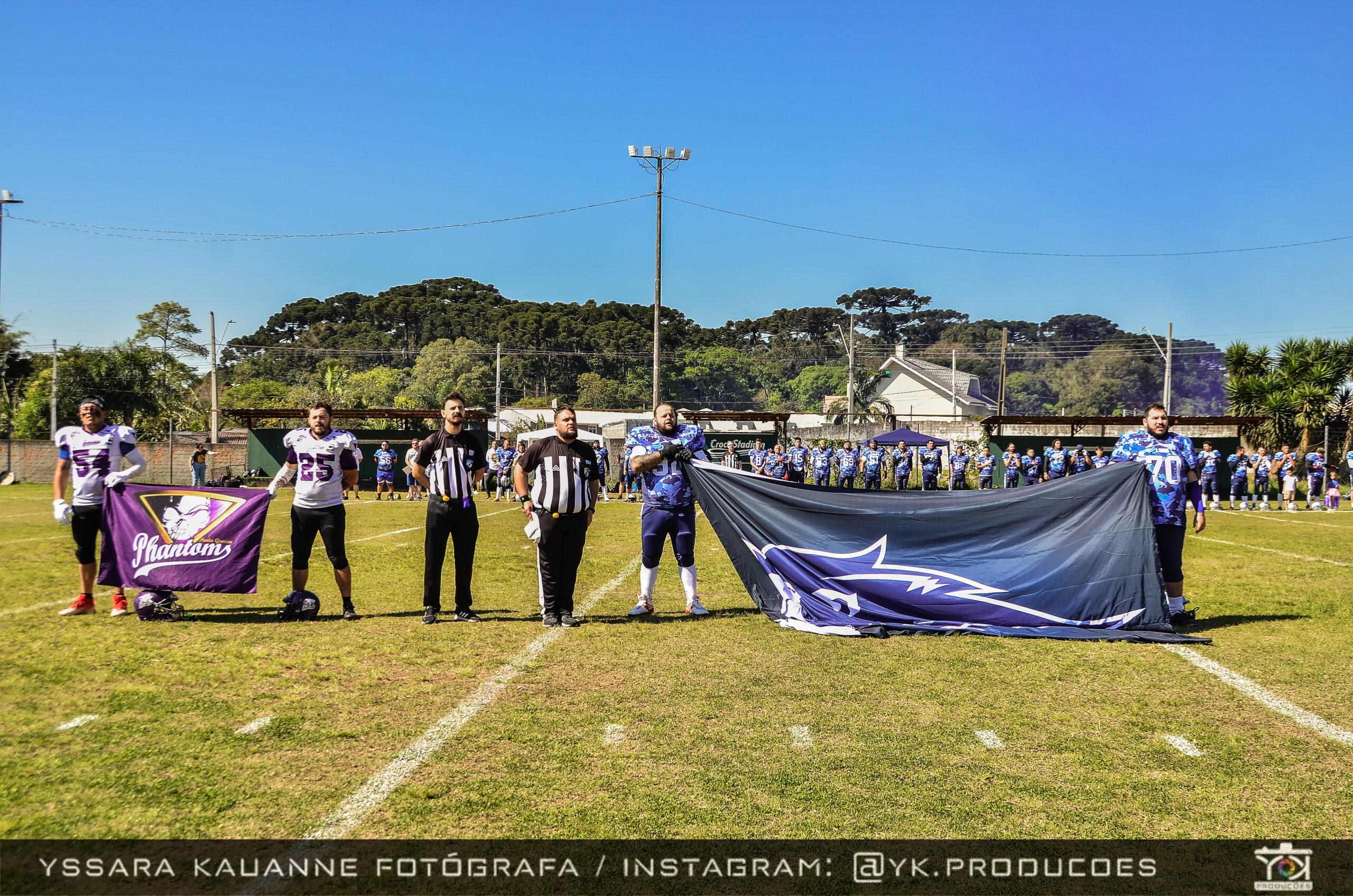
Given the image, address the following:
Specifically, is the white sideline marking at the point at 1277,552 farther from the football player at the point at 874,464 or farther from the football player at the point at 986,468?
the football player at the point at 874,464

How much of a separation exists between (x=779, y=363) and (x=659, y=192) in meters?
80.9

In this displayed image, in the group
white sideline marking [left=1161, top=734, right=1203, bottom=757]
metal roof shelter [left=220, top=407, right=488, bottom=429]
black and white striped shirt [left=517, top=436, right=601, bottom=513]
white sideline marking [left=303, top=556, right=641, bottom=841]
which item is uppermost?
metal roof shelter [left=220, top=407, right=488, bottom=429]

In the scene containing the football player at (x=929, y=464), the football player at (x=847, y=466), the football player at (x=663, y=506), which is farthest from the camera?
the football player at (x=929, y=464)

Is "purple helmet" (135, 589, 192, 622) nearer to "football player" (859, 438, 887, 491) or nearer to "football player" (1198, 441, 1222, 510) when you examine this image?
"football player" (859, 438, 887, 491)

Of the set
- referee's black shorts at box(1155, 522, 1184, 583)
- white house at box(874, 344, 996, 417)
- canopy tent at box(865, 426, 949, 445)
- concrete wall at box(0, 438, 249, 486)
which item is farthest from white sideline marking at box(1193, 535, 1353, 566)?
white house at box(874, 344, 996, 417)

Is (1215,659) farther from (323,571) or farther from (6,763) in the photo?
(323,571)

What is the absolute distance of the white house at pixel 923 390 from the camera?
7738cm

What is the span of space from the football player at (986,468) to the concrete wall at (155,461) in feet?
98.1

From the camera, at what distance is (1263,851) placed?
12.3 ft

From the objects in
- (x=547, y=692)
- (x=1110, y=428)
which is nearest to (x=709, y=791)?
(x=547, y=692)

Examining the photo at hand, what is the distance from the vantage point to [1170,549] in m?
8.61

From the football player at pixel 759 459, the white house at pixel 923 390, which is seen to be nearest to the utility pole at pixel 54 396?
the football player at pixel 759 459

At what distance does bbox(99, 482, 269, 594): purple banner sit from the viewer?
8.62 m

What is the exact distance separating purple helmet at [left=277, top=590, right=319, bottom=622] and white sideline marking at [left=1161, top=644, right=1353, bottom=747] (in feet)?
24.2
